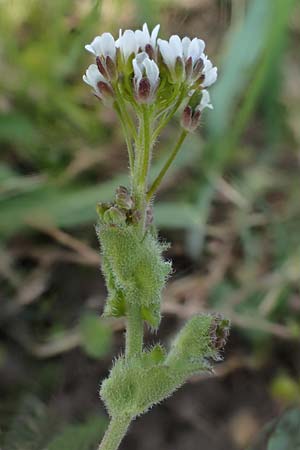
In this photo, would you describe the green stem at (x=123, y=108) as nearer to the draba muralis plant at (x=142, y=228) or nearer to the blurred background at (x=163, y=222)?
the draba muralis plant at (x=142, y=228)

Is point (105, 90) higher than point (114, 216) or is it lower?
higher

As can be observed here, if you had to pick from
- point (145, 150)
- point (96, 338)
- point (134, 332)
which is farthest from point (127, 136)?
point (96, 338)

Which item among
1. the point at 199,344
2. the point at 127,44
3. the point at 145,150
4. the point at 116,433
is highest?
the point at 127,44

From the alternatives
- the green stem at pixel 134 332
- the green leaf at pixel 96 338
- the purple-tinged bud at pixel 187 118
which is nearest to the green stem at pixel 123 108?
the purple-tinged bud at pixel 187 118

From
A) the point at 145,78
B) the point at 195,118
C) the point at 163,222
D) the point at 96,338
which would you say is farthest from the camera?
the point at 163,222

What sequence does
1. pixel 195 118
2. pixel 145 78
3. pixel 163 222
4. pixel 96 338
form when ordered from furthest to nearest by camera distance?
pixel 163 222 → pixel 96 338 → pixel 195 118 → pixel 145 78

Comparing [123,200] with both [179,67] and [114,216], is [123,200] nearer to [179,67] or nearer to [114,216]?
[114,216]

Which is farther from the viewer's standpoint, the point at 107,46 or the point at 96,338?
the point at 96,338
